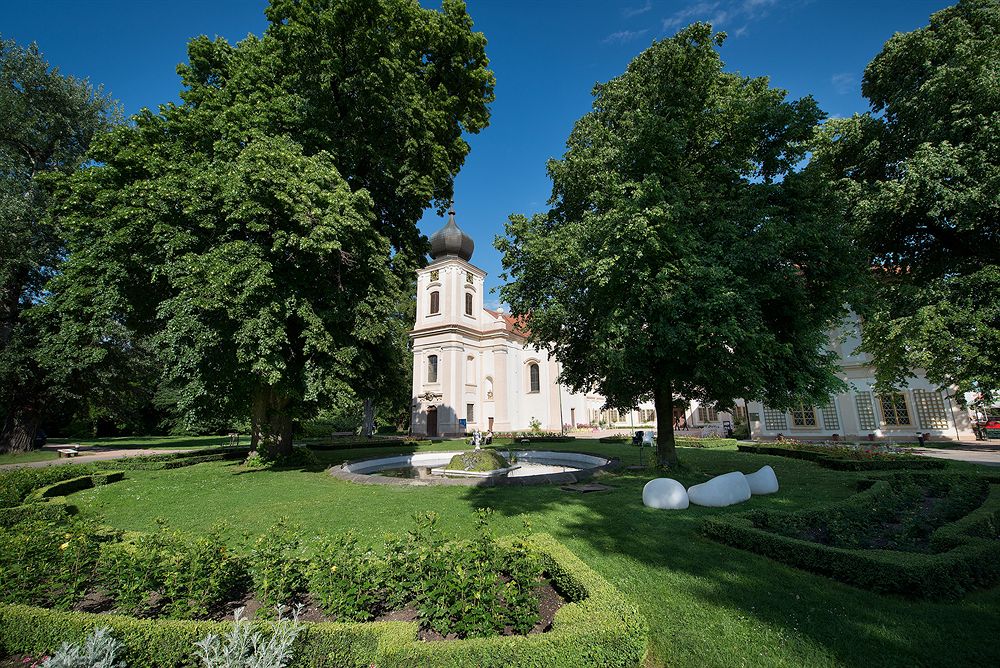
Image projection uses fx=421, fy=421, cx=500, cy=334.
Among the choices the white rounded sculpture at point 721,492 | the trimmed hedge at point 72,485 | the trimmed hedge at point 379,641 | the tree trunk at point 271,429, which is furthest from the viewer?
the tree trunk at point 271,429

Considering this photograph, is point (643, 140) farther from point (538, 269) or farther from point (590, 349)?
point (590, 349)

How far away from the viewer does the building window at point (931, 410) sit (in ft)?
79.8

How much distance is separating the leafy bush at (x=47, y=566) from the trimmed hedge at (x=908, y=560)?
775 cm

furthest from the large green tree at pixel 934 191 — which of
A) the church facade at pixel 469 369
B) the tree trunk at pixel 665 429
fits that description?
the church facade at pixel 469 369

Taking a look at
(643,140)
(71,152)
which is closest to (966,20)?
(643,140)

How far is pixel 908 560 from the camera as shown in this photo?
4.56m

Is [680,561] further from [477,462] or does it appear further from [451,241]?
[451,241]

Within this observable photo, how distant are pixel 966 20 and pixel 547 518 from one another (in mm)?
22886

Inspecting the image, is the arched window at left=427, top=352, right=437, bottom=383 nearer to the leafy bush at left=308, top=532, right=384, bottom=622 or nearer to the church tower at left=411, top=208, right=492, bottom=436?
the church tower at left=411, top=208, right=492, bottom=436

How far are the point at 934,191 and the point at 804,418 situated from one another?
1885 centimetres

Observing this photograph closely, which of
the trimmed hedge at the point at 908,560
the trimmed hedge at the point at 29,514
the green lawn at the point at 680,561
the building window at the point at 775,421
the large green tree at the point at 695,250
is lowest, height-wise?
the green lawn at the point at 680,561

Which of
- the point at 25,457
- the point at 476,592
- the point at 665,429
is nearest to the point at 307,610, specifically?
the point at 476,592

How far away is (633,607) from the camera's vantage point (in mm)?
3729

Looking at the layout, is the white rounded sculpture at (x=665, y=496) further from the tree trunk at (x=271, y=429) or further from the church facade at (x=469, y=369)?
the church facade at (x=469, y=369)
